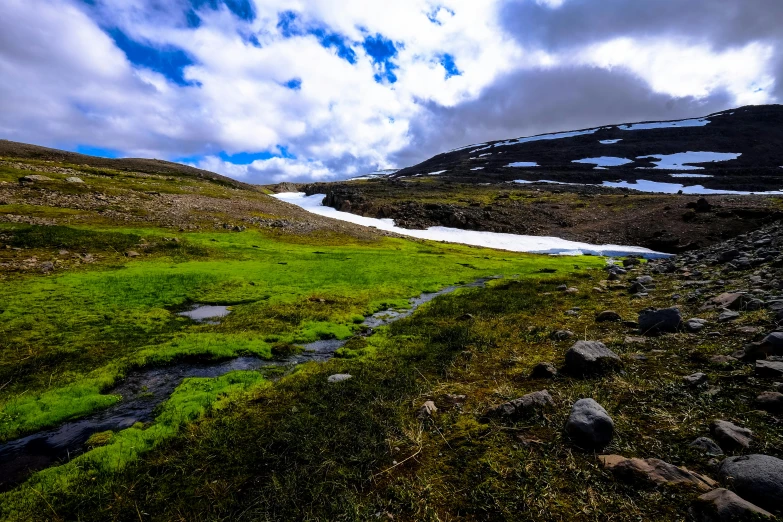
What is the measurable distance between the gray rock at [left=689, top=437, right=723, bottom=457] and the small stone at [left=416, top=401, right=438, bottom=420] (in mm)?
5342

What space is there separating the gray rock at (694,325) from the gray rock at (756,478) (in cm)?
811

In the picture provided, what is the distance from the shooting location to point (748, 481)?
506 cm

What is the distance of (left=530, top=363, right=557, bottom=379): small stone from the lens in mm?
10219

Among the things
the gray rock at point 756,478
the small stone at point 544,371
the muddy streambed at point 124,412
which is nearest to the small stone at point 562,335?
the small stone at point 544,371

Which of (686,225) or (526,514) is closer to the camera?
(526,514)

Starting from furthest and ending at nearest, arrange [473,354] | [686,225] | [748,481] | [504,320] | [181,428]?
[686,225] < [504,320] < [473,354] < [181,428] < [748,481]

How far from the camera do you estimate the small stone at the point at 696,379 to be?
8.45 m

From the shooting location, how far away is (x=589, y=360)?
9992 mm

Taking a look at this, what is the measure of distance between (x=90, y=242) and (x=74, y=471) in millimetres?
33798

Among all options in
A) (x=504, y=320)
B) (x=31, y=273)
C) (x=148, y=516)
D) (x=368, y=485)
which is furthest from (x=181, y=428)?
(x=31, y=273)

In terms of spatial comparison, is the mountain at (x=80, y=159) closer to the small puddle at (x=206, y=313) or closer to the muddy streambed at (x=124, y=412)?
the small puddle at (x=206, y=313)

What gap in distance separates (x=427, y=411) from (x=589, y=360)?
16.1ft

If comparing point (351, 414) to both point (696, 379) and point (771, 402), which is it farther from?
point (771, 402)

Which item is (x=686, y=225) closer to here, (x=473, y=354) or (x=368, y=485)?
(x=473, y=354)
